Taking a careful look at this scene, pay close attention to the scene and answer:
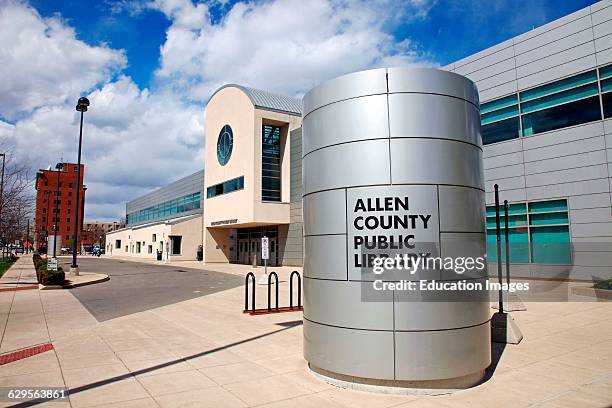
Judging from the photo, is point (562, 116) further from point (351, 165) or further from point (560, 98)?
point (351, 165)

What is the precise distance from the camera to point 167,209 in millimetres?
70625

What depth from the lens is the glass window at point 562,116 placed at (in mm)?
19719

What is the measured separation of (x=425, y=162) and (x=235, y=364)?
4.47 m

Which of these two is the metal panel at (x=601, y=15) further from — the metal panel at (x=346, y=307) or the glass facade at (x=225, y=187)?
the glass facade at (x=225, y=187)

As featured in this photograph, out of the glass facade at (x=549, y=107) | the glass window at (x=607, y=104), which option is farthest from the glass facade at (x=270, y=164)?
the glass window at (x=607, y=104)

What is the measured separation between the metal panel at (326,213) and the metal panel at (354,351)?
54.4 inches

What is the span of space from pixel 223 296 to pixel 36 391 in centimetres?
1105

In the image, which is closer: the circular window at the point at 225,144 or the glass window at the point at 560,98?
the glass window at the point at 560,98

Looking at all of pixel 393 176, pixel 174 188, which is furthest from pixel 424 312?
pixel 174 188

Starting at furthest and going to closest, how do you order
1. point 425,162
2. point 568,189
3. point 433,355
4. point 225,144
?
point 225,144 < point 568,189 < point 425,162 < point 433,355

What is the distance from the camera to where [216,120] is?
44.3 metres

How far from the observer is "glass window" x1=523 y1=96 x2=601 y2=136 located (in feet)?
64.7

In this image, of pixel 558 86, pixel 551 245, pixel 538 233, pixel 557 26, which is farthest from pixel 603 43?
pixel 551 245

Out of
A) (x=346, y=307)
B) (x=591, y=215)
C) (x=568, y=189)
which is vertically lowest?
(x=346, y=307)
